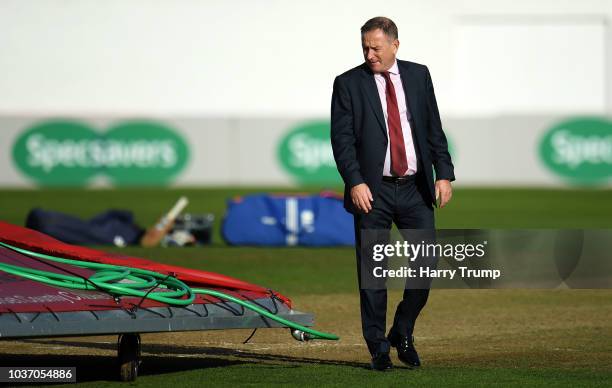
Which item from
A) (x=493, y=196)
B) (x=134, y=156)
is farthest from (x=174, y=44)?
(x=493, y=196)

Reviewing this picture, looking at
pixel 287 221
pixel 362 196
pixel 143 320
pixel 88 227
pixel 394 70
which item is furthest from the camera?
pixel 287 221

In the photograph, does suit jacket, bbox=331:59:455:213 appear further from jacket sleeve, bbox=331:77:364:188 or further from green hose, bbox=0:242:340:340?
green hose, bbox=0:242:340:340

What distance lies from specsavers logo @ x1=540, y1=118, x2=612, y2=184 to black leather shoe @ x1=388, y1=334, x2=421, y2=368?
24.4 metres

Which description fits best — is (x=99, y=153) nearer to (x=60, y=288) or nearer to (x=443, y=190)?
(x=60, y=288)

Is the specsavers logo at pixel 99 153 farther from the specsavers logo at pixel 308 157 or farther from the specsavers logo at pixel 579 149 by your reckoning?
the specsavers logo at pixel 579 149

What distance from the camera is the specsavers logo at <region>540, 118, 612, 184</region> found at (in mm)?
32250

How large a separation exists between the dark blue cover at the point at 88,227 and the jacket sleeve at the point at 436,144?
9.34 metres

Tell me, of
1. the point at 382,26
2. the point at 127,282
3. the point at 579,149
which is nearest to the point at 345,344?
the point at 127,282

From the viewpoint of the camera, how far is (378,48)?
8.31 meters

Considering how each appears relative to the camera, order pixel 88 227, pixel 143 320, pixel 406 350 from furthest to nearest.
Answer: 1. pixel 88 227
2. pixel 406 350
3. pixel 143 320

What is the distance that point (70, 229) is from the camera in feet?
58.4

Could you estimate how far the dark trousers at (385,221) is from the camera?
27.5 ft

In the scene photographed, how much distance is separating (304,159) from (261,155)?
100 centimetres

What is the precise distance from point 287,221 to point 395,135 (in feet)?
33.4
